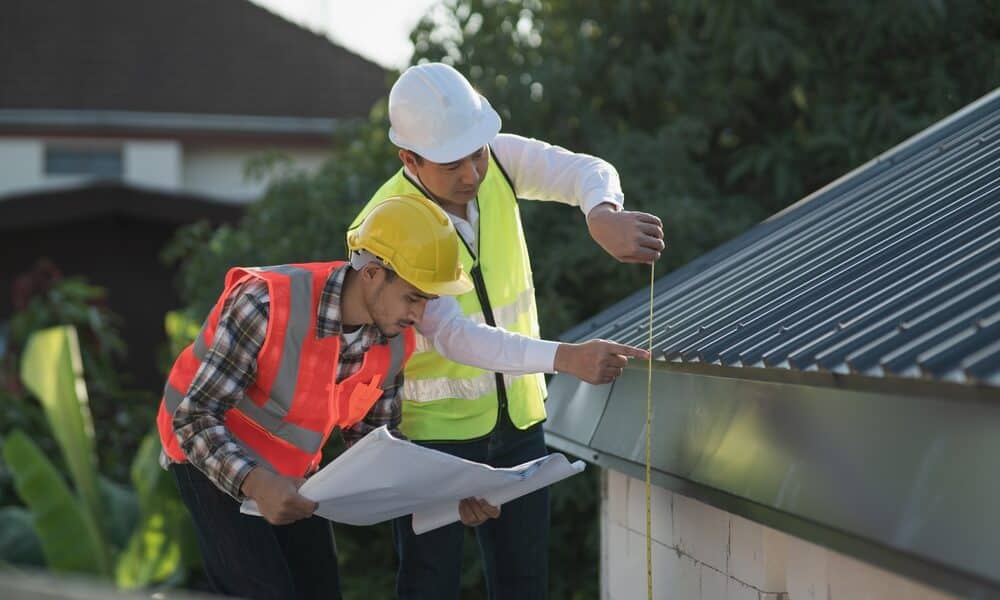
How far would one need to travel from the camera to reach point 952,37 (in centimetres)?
1098

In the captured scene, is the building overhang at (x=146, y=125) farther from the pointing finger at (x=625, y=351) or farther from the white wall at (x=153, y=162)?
the pointing finger at (x=625, y=351)

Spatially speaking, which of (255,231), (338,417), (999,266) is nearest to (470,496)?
(338,417)

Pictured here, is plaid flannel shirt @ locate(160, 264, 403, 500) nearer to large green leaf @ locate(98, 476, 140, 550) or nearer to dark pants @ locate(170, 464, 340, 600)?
dark pants @ locate(170, 464, 340, 600)

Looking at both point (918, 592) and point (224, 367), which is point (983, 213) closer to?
point (918, 592)

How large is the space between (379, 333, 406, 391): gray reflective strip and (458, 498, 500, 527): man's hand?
0.42 m

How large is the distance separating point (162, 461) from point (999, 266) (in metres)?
2.30

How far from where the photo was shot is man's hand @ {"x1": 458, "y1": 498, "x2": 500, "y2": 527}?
4.21 metres

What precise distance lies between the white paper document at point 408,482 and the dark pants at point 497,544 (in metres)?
0.10

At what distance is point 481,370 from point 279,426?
0.70m

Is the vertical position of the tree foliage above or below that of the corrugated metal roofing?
above

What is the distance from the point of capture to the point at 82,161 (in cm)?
2358

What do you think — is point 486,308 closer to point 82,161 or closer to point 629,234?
point 629,234

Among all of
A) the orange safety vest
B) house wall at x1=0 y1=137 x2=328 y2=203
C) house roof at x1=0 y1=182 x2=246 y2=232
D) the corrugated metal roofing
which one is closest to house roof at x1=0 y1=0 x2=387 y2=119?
house wall at x1=0 y1=137 x2=328 y2=203

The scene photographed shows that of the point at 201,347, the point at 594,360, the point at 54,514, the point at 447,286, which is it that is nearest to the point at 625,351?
the point at 594,360
